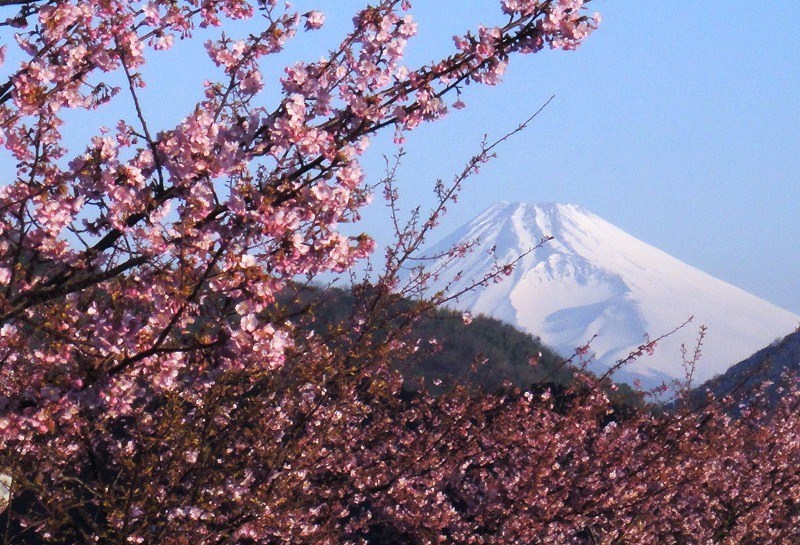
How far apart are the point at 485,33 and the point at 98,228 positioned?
5.39ft

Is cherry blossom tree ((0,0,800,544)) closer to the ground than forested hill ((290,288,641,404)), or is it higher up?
closer to the ground

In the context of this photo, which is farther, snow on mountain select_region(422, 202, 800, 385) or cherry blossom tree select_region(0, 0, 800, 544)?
snow on mountain select_region(422, 202, 800, 385)

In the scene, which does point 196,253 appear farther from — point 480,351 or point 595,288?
point 595,288

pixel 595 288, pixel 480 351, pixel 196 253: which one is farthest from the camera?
pixel 595 288

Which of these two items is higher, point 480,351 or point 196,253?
point 480,351

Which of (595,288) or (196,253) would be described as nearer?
(196,253)

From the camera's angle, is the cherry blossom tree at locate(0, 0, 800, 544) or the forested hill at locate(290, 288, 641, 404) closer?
the cherry blossom tree at locate(0, 0, 800, 544)

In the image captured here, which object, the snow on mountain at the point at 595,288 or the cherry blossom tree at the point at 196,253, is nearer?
the cherry blossom tree at the point at 196,253

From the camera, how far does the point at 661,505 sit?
8.70 meters

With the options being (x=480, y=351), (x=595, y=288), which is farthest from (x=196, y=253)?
(x=595, y=288)

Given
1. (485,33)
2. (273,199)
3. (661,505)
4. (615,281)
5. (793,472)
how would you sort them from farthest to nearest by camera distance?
(615,281), (793,472), (661,505), (485,33), (273,199)

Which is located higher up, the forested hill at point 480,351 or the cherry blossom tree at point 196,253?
the forested hill at point 480,351

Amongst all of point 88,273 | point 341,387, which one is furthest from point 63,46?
point 341,387

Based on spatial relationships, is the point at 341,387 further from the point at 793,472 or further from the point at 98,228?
the point at 793,472
